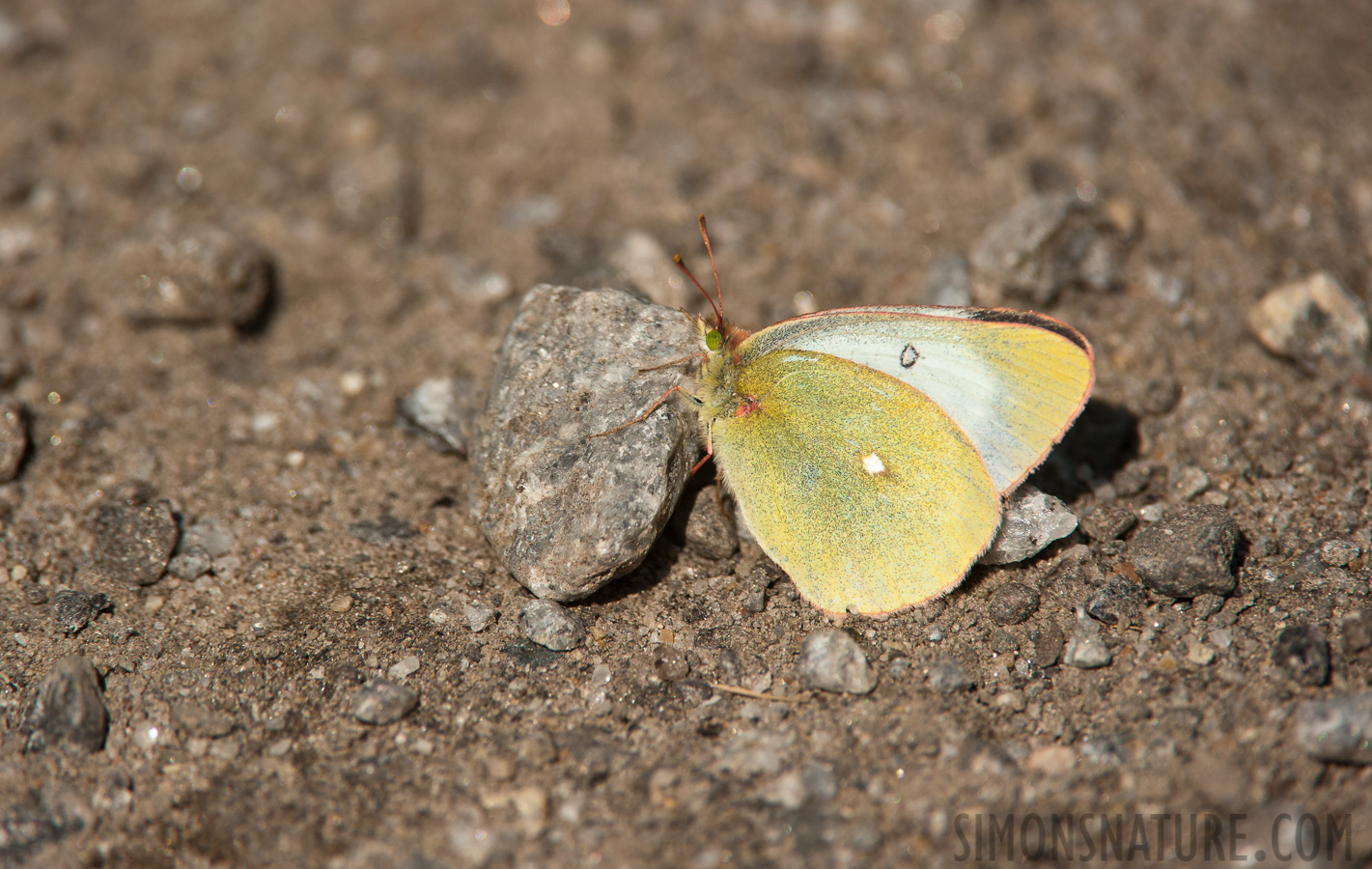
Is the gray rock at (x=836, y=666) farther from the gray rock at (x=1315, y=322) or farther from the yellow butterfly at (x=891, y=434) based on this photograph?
the gray rock at (x=1315, y=322)

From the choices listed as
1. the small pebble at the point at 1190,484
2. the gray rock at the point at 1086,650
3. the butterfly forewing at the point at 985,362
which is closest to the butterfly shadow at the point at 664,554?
the butterfly forewing at the point at 985,362

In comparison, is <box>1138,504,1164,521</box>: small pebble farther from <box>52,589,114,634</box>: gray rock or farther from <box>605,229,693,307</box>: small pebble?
<box>52,589,114,634</box>: gray rock

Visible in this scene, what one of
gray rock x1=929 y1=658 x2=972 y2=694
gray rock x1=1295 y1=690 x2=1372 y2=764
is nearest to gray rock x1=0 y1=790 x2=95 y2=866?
gray rock x1=929 y1=658 x2=972 y2=694

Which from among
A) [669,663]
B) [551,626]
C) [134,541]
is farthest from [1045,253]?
[134,541]

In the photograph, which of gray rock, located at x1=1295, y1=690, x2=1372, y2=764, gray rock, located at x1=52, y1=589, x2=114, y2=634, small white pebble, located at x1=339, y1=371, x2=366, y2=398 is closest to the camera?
gray rock, located at x1=1295, y1=690, x2=1372, y2=764

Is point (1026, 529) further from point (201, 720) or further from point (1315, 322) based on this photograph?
point (201, 720)

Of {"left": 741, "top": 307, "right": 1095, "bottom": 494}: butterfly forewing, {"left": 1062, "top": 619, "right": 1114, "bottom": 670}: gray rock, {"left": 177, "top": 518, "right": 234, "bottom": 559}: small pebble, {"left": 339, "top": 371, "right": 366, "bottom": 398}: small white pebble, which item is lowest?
{"left": 177, "top": 518, "right": 234, "bottom": 559}: small pebble
